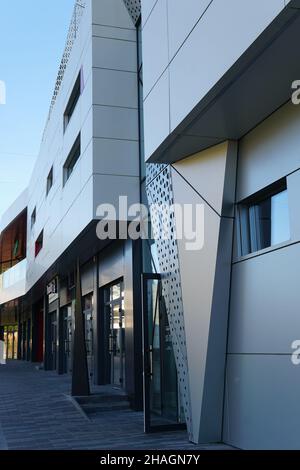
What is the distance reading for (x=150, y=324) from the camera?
951 centimetres

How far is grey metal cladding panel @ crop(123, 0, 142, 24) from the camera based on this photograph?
11.7 metres

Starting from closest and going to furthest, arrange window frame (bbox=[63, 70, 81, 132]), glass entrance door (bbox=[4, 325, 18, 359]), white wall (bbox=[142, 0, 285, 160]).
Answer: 1. white wall (bbox=[142, 0, 285, 160])
2. window frame (bbox=[63, 70, 81, 132])
3. glass entrance door (bbox=[4, 325, 18, 359])

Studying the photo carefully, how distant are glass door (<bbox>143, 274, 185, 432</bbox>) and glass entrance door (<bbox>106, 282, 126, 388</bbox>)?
3974mm

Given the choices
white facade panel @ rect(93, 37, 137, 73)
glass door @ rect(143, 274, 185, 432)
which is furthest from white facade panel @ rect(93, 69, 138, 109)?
glass door @ rect(143, 274, 185, 432)

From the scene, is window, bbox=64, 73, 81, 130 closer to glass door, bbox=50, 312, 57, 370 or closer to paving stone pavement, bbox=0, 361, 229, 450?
paving stone pavement, bbox=0, 361, 229, 450

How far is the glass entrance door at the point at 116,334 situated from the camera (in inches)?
527

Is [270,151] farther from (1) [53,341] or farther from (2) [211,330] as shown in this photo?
(1) [53,341]

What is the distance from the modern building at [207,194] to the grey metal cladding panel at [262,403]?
0.02m

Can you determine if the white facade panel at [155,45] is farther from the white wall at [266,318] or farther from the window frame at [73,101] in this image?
the window frame at [73,101]

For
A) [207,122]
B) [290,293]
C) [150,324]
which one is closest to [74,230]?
[150,324]

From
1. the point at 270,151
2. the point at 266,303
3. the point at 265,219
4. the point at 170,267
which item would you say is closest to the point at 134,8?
the point at 170,267

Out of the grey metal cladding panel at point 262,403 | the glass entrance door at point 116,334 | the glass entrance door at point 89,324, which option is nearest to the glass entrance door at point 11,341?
the glass entrance door at point 89,324
